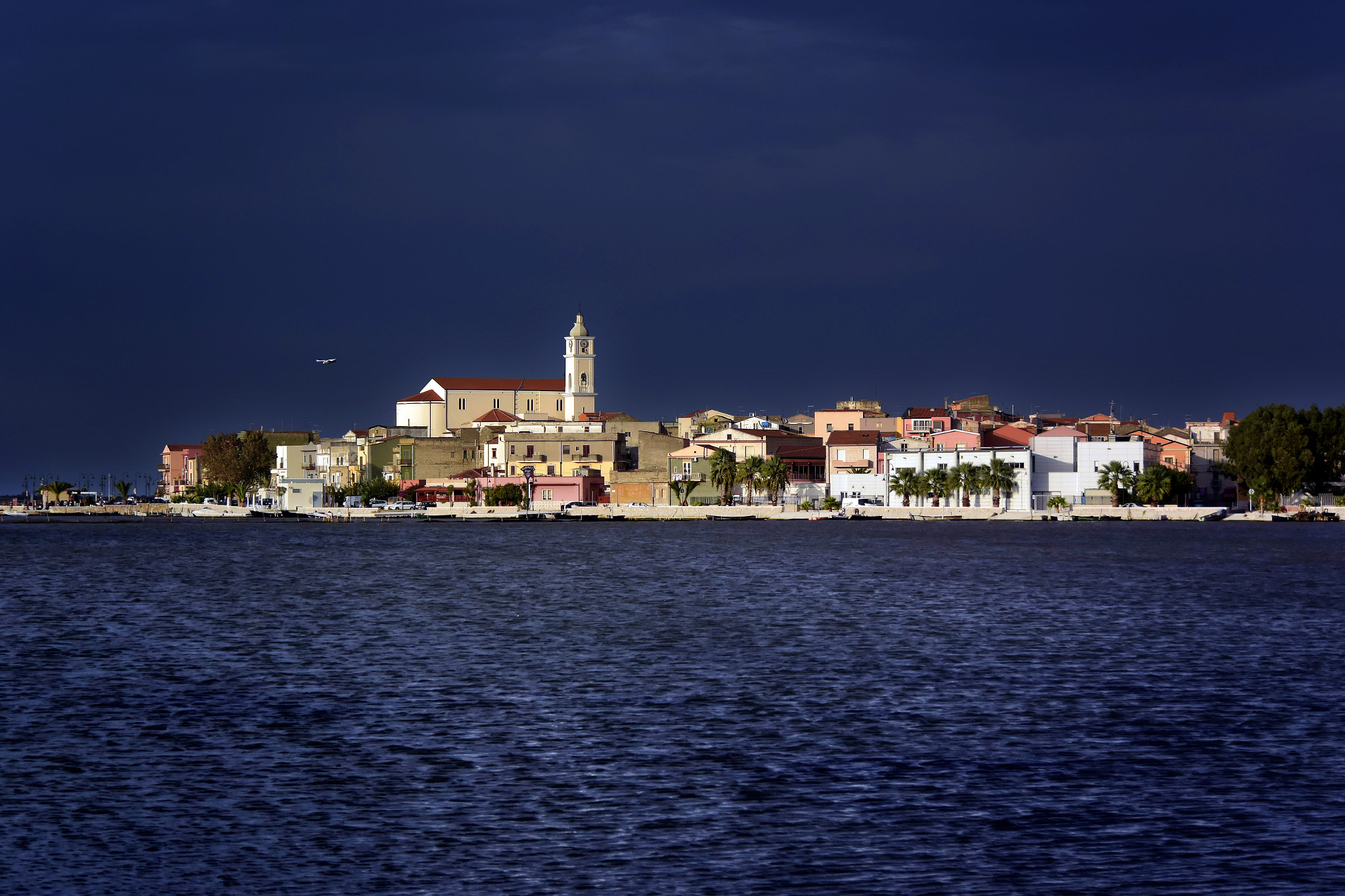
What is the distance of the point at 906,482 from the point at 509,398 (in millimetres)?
64054

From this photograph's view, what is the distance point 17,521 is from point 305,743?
135276mm

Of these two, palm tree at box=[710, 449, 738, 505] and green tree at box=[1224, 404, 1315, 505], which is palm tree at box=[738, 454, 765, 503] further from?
green tree at box=[1224, 404, 1315, 505]

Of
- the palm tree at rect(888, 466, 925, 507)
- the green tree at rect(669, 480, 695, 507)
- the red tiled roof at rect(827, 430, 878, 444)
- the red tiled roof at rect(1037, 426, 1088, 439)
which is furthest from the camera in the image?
the green tree at rect(669, 480, 695, 507)

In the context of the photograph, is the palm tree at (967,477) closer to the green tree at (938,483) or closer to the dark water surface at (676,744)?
the green tree at (938,483)

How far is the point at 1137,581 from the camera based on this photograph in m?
52.5

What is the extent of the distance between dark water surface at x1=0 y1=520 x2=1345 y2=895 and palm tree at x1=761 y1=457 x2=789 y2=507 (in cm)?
7186

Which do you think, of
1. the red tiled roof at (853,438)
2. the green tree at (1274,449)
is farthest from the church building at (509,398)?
the green tree at (1274,449)

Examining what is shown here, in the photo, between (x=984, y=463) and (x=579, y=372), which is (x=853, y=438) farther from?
(x=579, y=372)

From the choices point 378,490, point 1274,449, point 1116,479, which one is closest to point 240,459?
point 378,490

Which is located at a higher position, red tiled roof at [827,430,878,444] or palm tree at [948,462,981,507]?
red tiled roof at [827,430,878,444]

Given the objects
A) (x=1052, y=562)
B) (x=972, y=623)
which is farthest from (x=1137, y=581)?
(x=972, y=623)

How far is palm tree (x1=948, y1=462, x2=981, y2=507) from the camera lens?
108 metres

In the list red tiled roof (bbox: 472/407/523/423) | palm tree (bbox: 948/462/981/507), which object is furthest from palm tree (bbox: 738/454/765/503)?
red tiled roof (bbox: 472/407/523/423)

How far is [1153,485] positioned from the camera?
109 metres
